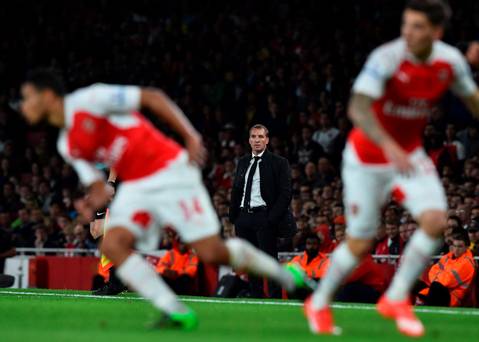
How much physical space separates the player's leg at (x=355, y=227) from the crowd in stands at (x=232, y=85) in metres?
6.95

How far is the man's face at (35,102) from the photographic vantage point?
8.08 meters

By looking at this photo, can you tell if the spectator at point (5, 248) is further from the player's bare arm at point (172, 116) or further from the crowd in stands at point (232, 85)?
the player's bare arm at point (172, 116)

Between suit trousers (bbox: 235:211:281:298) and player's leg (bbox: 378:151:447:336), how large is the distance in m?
6.14

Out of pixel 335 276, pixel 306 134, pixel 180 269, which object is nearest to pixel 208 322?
pixel 335 276

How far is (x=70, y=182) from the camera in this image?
22.4 m

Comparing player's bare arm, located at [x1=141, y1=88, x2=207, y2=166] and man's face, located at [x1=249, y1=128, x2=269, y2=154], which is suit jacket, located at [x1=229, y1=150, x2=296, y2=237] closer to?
man's face, located at [x1=249, y1=128, x2=269, y2=154]

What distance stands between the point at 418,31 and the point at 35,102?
258cm

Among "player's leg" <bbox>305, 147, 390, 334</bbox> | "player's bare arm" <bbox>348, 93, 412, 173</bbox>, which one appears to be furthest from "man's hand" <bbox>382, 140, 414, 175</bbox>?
"player's leg" <bbox>305, 147, 390, 334</bbox>

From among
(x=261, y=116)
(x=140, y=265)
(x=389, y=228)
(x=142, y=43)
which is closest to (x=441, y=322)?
(x=140, y=265)

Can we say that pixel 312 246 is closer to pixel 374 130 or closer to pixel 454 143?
pixel 454 143

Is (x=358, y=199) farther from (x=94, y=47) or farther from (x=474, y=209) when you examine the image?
(x=94, y=47)

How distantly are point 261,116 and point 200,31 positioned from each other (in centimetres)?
476

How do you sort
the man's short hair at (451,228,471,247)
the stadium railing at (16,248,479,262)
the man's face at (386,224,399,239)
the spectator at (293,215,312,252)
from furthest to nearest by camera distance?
the spectator at (293,215,312,252) → the man's face at (386,224,399,239) → the stadium railing at (16,248,479,262) → the man's short hair at (451,228,471,247)

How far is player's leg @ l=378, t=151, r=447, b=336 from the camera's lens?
7778 mm
